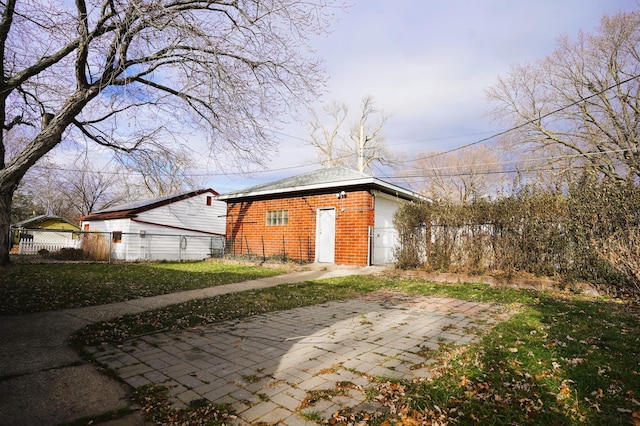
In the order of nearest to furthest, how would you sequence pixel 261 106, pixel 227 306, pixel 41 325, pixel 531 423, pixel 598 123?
pixel 531 423, pixel 41 325, pixel 227 306, pixel 261 106, pixel 598 123

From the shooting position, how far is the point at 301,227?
44.1 feet

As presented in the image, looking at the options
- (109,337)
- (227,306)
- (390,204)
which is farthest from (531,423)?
(390,204)

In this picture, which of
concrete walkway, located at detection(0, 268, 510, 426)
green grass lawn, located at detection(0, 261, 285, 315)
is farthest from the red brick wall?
concrete walkway, located at detection(0, 268, 510, 426)

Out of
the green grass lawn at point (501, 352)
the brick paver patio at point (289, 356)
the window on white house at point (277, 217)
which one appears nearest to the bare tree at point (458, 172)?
the window on white house at point (277, 217)

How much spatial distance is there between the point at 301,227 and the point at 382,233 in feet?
10.9

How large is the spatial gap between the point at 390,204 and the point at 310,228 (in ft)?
10.8

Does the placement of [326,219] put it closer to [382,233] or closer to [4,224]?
[382,233]

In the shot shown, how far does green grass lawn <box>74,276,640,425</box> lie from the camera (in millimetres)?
2291

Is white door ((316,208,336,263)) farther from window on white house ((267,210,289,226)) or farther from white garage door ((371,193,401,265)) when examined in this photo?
window on white house ((267,210,289,226))

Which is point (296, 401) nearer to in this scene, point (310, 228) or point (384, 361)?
point (384, 361)

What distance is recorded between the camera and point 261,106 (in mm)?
6910

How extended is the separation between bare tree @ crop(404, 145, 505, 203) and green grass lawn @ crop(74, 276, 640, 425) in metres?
22.8

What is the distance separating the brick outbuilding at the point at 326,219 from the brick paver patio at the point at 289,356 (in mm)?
6283

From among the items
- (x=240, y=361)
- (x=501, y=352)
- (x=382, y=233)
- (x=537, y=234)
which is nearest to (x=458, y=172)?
(x=382, y=233)
